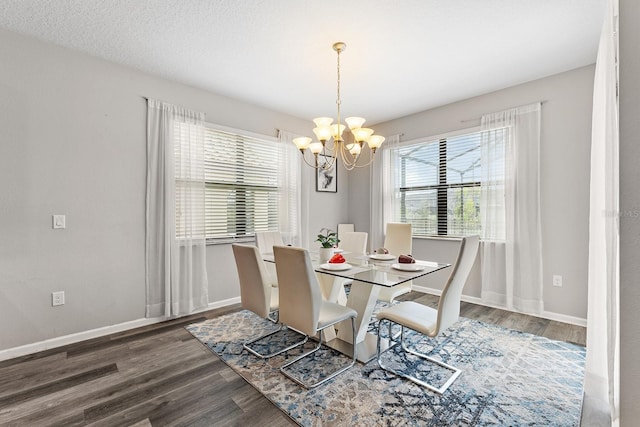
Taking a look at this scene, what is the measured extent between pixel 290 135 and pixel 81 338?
3378mm

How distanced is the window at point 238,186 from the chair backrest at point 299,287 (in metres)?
1.88

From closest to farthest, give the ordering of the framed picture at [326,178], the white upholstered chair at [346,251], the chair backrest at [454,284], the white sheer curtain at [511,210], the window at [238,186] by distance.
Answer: the chair backrest at [454,284] < the white upholstered chair at [346,251] < the white sheer curtain at [511,210] < the window at [238,186] < the framed picture at [326,178]

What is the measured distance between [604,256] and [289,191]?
3.40 metres

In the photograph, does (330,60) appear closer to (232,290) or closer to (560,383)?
(232,290)

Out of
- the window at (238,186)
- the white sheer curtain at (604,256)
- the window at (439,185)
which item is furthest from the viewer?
the window at (439,185)

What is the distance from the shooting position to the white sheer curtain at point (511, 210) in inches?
129

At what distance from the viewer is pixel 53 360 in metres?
2.36

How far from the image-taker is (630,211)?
104 centimetres

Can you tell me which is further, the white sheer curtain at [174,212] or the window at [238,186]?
the window at [238,186]

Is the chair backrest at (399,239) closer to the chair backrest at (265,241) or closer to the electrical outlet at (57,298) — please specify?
the chair backrest at (265,241)

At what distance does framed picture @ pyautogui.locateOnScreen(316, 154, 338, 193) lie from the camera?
483 centimetres

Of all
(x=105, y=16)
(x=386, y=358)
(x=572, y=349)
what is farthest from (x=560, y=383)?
(x=105, y=16)

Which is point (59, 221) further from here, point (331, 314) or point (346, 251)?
point (346, 251)

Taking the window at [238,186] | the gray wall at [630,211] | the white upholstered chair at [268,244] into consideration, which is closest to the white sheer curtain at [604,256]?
the gray wall at [630,211]
